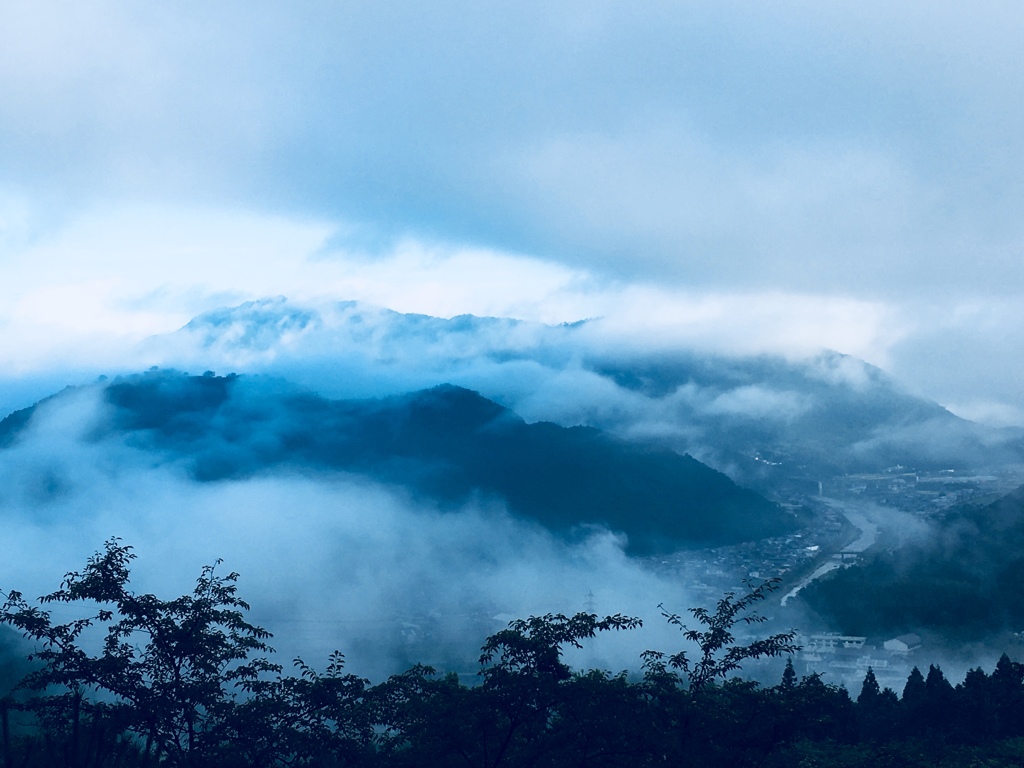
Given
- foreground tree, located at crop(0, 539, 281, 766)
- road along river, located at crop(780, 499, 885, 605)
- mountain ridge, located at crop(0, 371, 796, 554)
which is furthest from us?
mountain ridge, located at crop(0, 371, 796, 554)

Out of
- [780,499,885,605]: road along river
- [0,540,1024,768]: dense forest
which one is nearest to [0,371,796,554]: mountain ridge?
[780,499,885,605]: road along river

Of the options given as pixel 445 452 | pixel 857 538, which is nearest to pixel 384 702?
pixel 857 538

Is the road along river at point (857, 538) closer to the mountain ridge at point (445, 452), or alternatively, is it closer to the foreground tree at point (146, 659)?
the mountain ridge at point (445, 452)

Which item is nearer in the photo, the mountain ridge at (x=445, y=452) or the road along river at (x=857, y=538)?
the road along river at (x=857, y=538)

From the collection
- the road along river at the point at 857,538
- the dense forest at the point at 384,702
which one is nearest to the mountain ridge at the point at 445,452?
the road along river at the point at 857,538

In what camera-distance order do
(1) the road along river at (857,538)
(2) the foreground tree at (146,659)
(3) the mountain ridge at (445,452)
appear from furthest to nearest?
(3) the mountain ridge at (445,452), (1) the road along river at (857,538), (2) the foreground tree at (146,659)

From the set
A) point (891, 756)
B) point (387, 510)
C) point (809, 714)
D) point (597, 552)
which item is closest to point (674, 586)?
point (597, 552)

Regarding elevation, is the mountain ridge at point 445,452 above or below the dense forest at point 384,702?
above

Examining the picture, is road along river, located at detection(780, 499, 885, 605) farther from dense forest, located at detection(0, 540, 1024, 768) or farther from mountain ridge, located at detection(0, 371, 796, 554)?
dense forest, located at detection(0, 540, 1024, 768)

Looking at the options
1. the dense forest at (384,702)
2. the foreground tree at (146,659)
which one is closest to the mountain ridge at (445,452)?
the dense forest at (384,702)

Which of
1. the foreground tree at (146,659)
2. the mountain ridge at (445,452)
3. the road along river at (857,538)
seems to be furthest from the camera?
the mountain ridge at (445,452)

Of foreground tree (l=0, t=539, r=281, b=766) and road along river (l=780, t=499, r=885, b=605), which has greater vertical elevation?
road along river (l=780, t=499, r=885, b=605)

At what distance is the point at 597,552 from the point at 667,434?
43.8m

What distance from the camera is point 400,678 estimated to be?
1313cm
